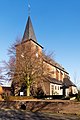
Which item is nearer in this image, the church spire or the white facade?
the white facade

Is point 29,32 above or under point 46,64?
above

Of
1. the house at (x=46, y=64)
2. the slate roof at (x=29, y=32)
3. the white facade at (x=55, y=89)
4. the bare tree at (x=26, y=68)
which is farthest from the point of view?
the slate roof at (x=29, y=32)

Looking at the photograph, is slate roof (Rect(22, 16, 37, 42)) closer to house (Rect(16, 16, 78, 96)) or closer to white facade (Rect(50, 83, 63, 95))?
house (Rect(16, 16, 78, 96))

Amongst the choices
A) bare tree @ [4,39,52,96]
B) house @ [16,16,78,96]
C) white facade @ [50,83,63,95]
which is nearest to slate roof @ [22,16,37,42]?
house @ [16,16,78,96]

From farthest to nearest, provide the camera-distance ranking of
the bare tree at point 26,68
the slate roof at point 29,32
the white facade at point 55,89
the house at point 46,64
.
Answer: the slate roof at point 29,32, the white facade at point 55,89, the house at point 46,64, the bare tree at point 26,68

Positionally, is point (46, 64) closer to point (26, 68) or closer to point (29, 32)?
point (26, 68)

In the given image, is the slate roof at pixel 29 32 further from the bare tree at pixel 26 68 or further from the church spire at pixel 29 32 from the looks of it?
the bare tree at pixel 26 68

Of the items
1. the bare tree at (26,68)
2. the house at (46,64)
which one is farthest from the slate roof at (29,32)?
the bare tree at (26,68)

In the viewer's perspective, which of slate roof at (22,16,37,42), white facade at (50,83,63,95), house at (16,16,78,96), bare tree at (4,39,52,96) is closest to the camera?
bare tree at (4,39,52,96)

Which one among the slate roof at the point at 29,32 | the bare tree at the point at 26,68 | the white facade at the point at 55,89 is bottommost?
the white facade at the point at 55,89

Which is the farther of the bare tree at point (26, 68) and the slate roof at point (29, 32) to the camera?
the slate roof at point (29, 32)

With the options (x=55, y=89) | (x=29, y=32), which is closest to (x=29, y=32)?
(x=29, y=32)

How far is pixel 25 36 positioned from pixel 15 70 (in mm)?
14910

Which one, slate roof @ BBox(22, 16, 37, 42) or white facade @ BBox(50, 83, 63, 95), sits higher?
slate roof @ BBox(22, 16, 37, 42)
